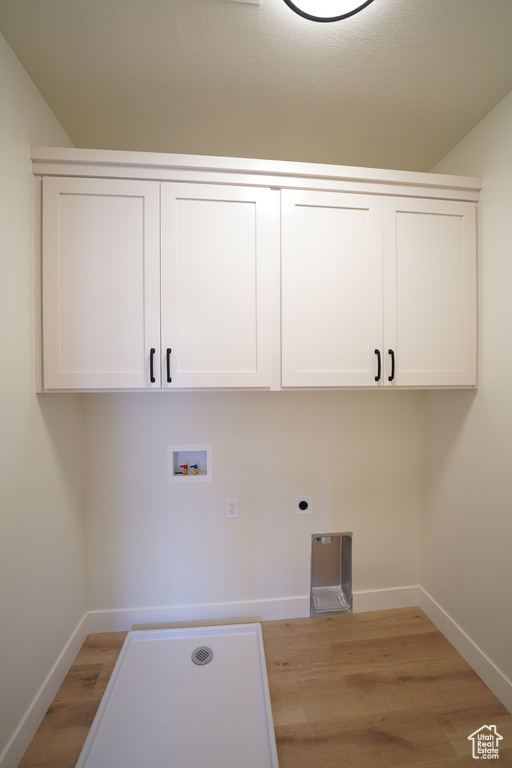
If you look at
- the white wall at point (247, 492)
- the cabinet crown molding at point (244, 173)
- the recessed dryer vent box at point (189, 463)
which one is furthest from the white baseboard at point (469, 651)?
the cabinet crown molding at point (244, 173)

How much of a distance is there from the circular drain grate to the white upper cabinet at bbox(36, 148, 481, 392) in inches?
51.6

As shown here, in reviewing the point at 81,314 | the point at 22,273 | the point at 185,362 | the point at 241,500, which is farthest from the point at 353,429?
the point at 22,273

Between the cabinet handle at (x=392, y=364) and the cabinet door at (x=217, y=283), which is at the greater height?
the cabinet door at (x=217, y=283)

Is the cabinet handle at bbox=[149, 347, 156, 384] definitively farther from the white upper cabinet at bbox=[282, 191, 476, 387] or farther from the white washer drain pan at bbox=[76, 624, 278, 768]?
the white washer drain pan at bbox=[76, 624, 278, 768]

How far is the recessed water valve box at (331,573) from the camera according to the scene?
1.69 metres

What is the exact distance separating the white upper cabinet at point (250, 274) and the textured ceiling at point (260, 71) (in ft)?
0.89

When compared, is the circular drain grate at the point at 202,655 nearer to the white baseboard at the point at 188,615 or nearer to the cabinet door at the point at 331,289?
the white baseboard at the point at 188,615

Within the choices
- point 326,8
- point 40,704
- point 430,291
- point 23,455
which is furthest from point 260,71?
point 40,704

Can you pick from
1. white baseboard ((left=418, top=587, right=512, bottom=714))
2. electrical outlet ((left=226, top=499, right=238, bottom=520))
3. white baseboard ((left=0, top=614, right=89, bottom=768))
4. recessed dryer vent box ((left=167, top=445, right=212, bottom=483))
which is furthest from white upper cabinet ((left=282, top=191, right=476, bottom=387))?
white baseboard ((left=0, top=614, right=89, bottom=768))

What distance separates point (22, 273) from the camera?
1.08 m

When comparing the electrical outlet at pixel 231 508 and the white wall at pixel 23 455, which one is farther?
the electrical outlet at pixel 231 508

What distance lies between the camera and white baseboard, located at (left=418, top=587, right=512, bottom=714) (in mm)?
1216

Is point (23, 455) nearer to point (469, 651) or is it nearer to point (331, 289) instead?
point (331, 289)

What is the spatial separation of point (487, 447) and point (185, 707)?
1718 millimetres
